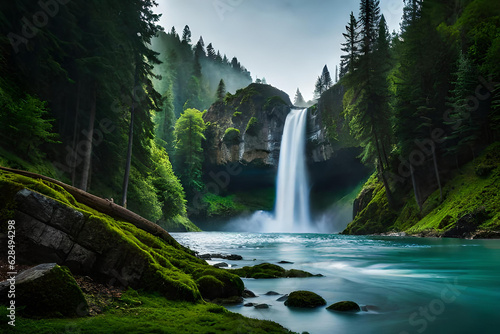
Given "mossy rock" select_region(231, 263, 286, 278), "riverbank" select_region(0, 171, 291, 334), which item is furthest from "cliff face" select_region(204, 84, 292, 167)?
"riverbank" select_region(0, 171, 291, 334)

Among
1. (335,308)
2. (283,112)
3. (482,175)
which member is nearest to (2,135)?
(335,308)

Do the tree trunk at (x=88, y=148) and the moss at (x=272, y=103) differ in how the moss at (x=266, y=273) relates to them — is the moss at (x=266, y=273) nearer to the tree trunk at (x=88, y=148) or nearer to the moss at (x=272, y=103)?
the tree trunk at (x=88, y=148)

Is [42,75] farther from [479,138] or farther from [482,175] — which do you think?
[479,138]

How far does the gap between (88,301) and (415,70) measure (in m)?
29.8

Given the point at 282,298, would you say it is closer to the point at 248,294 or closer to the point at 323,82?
the point at 248,294

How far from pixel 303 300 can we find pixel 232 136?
5025cm

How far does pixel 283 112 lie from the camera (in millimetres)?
53469

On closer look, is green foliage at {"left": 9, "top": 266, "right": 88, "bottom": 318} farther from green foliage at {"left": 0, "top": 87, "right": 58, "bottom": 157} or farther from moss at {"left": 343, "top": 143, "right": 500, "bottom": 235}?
moss at {"left": 343, "top": 143, "right": 500, "bottom": 235}

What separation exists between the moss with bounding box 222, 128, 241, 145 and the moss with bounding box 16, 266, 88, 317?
51.7 m

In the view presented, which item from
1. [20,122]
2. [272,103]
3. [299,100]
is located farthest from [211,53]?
[20,122]

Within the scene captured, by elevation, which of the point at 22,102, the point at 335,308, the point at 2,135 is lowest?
the point at 335,308

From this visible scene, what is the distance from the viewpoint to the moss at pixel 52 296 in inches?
121

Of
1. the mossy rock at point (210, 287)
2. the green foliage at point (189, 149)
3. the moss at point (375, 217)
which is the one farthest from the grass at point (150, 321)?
the green foliage at point (189, 149)

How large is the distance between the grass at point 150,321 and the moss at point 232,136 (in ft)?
167
